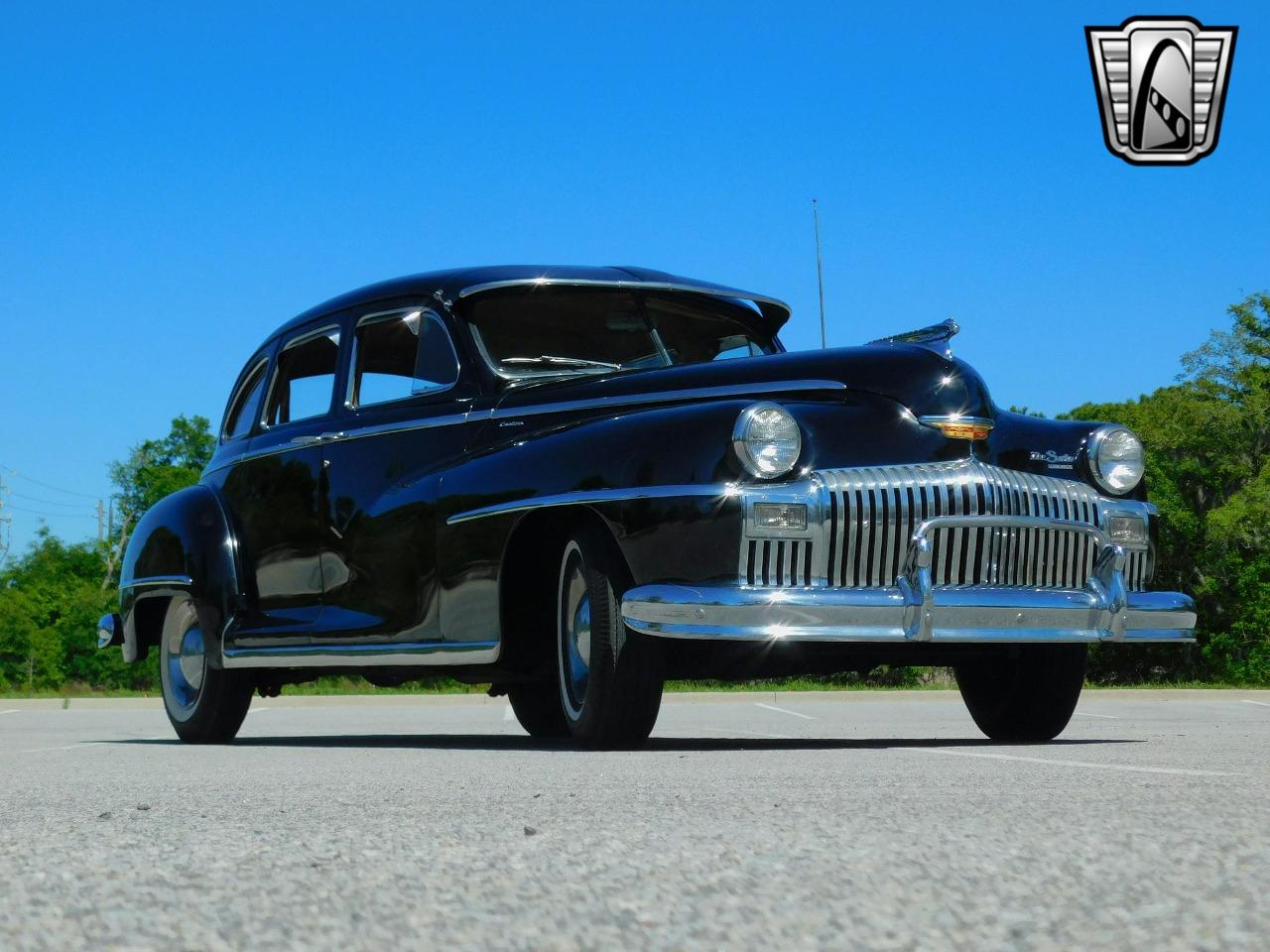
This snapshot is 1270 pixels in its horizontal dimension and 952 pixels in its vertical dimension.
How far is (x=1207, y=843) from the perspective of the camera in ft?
9.02

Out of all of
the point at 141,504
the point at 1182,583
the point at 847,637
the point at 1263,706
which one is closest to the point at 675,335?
the point at 847,637

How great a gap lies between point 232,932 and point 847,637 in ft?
13.0

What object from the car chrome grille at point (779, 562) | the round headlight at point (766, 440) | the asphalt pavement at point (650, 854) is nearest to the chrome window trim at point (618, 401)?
the round headlight at point (766, 440)

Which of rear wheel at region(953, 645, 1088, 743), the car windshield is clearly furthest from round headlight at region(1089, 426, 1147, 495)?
the car windshield

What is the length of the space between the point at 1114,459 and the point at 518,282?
2.67 metres

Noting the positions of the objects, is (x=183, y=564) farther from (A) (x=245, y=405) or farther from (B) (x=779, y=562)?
(B) (x=779, y=562)

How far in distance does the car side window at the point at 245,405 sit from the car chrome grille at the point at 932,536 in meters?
3.93

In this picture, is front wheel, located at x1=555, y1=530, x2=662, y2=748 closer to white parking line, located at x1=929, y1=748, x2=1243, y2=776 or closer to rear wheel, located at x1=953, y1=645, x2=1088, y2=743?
white parking line, located at x1=929, y1=748, x2=1243, y2=776

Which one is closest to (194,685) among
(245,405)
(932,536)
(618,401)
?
(245,405)

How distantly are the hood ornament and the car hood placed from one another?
0.34 feet

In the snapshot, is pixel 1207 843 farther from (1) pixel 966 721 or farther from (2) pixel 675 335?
(1) pixel 966 721

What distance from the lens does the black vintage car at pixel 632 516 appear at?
586cm

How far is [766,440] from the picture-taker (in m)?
5.84

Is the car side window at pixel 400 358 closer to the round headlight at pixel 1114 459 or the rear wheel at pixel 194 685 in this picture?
the rear wheel at pixel 194 685
